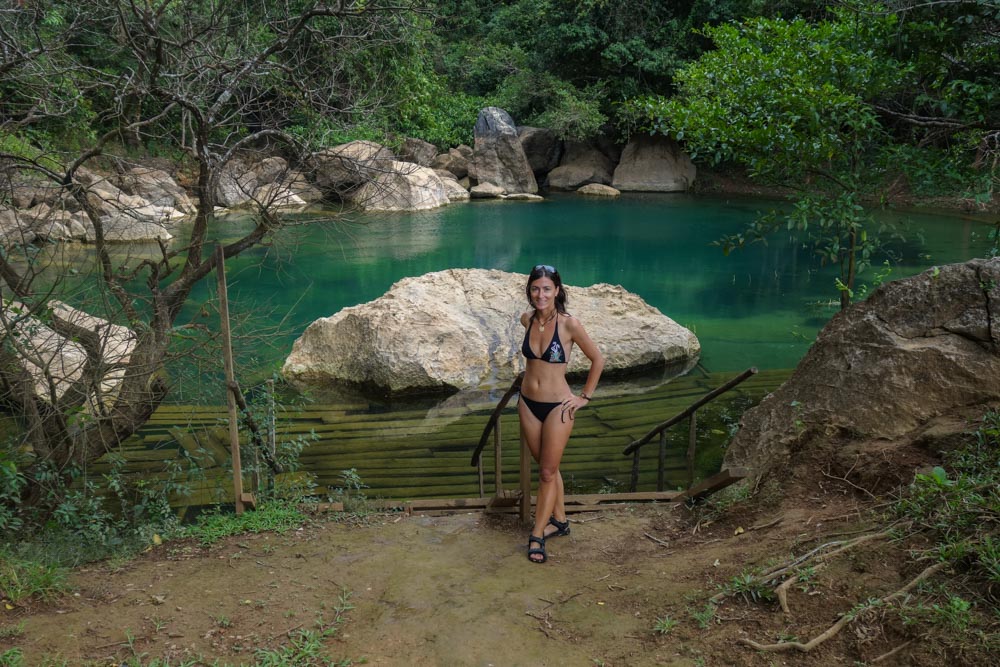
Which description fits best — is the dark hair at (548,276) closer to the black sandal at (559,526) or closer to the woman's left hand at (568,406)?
the woman's left hand at (568,406)

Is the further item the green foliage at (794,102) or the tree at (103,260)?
the green foliage at (794,102)

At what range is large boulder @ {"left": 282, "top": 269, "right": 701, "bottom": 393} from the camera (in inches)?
332

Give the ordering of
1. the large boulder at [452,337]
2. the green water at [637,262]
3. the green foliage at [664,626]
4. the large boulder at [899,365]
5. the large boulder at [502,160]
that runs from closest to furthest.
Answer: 1. the green foliage at [664,626]
2. the large boulder at [899,365]
3. the large boulder at [452,337]
4. the green water at [637,262]
5. the large boulder at [502,160]

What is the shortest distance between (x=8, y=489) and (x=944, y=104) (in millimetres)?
5572

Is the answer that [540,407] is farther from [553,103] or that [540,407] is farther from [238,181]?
[553,103]

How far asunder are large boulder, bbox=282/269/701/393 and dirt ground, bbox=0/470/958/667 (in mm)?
4309

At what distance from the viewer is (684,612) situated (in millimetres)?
2852

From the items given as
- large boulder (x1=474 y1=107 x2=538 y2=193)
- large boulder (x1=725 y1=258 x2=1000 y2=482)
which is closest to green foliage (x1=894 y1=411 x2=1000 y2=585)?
large boulder (x1=725 y1=258 x2=1000 y2=482)

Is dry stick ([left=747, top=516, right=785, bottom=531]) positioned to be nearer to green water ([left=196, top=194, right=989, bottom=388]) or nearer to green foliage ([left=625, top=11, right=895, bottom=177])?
green foliage ([left=625, top=11, right=895, bottom=177])

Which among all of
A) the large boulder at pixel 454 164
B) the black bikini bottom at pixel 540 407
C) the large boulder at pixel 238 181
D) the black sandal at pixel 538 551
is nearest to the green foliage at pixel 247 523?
the black sandal at pixel 538 551

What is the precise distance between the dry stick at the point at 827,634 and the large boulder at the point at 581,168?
2349cm

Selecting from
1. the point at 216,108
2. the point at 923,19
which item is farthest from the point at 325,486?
the point at 923,19

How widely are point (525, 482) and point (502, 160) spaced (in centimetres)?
2128

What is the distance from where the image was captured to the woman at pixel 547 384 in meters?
3.66
